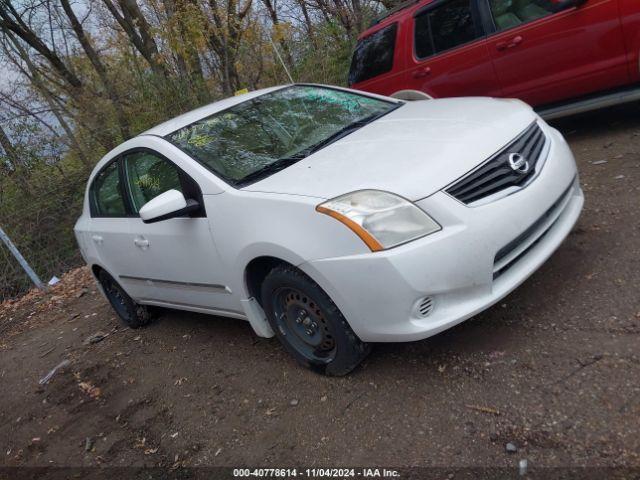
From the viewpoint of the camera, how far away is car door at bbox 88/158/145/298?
424 centimetres

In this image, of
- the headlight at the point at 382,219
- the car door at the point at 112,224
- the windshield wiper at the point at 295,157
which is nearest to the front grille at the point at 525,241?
the headlight at the point at 382,219

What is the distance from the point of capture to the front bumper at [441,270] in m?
2.53

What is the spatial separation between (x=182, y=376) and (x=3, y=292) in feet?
18.1

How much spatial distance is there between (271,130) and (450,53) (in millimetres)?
3018

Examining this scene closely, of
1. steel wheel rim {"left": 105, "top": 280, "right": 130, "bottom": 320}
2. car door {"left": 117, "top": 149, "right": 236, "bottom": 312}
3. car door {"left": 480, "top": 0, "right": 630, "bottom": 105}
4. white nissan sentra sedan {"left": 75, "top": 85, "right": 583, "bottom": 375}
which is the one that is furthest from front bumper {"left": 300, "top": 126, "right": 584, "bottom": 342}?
steel wheel rim {"left": 105, "top": 280, "right": 130, "bottom": 320}

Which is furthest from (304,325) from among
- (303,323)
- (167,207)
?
(167,207)

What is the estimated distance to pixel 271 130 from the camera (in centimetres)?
372

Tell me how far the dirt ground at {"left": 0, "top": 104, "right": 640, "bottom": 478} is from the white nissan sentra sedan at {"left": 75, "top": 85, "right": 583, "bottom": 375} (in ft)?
1.14

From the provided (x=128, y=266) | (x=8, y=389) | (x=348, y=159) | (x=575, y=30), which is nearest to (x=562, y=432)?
(x=348, y=159)

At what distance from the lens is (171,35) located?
10.2 meters

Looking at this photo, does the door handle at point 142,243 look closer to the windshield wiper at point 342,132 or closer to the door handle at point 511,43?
the windshield wiper at point 342,132

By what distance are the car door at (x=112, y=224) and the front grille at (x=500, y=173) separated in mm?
2541

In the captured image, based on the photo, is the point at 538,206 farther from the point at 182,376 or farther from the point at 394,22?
the point at 394,22

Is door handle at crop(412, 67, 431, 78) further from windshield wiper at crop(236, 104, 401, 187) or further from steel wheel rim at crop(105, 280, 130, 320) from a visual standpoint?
steel wheel rim at crop(105, 280, 130, 320)
